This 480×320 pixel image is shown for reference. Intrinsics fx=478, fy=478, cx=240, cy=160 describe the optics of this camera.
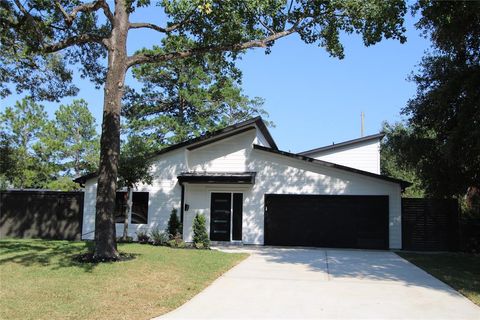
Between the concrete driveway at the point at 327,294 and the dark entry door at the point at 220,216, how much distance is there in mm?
6594

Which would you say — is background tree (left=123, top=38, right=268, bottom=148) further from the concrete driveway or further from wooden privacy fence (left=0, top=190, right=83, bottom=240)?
the concrete driveway

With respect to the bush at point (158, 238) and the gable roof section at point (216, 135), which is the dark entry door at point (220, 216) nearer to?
the bush at point (158, 238)

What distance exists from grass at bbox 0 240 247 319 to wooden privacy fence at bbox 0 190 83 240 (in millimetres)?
7946

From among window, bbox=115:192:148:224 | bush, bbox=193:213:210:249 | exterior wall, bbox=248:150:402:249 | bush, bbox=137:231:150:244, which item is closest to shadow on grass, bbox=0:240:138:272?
bush, bbox=193:213:210:249

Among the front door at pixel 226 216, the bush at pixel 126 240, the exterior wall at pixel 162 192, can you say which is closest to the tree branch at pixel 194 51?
the exterior wall at pixel 162 192

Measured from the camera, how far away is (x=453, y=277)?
36.0 feet

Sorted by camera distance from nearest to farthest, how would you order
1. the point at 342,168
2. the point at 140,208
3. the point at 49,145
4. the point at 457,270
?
the point at 457,270
the point at 342,168
the point at 140,208
the point at 49,145

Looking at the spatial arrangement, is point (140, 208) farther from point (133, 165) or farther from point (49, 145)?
point (49, 145)

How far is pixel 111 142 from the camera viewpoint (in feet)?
40.6

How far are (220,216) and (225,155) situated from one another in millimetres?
2595

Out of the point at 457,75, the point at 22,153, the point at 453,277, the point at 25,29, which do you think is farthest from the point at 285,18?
the point at 22,153

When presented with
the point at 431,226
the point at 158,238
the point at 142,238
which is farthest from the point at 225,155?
the point at 431,226

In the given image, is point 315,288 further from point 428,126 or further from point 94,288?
point 428,126

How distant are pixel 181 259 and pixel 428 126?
352 inches
